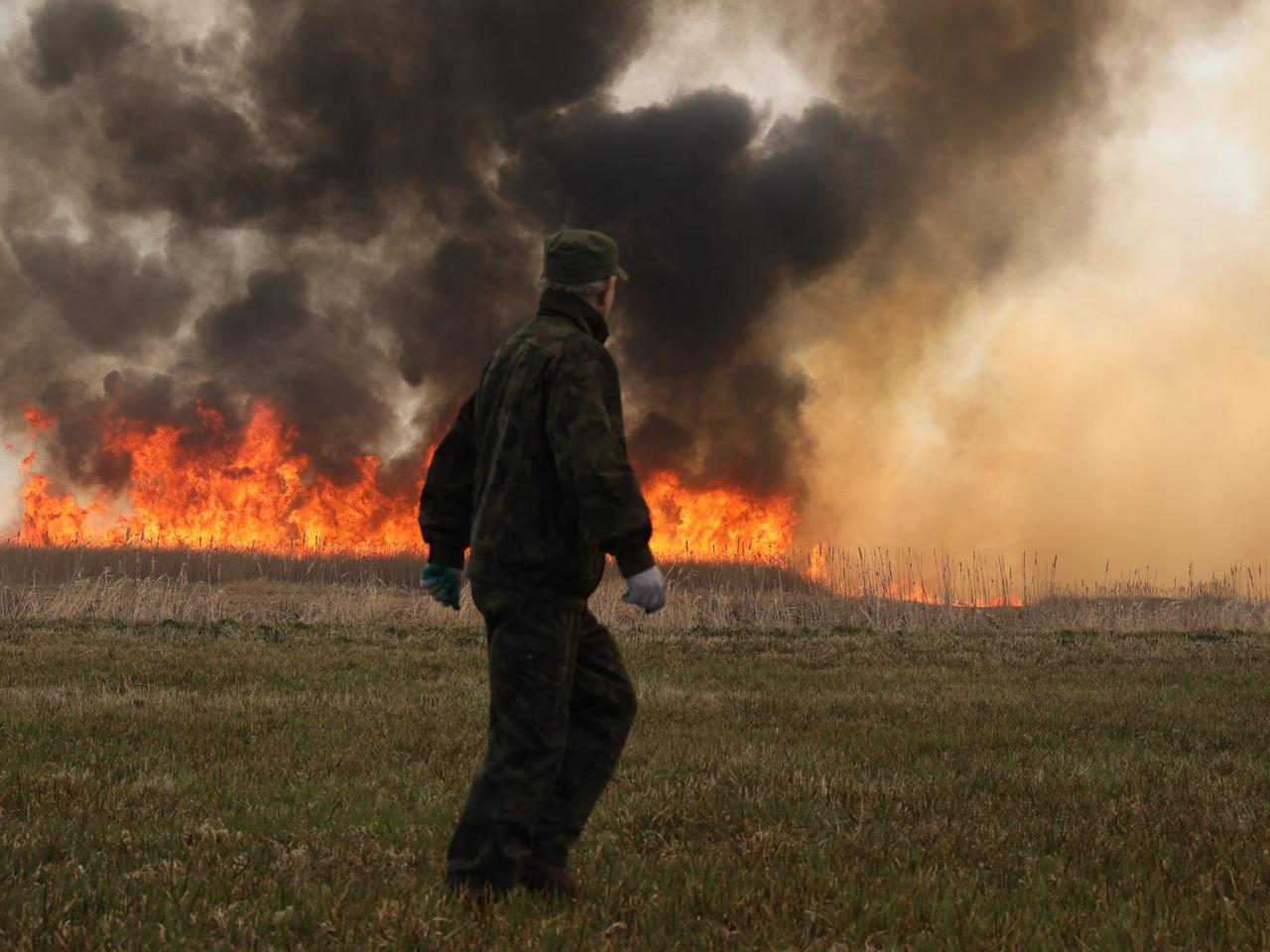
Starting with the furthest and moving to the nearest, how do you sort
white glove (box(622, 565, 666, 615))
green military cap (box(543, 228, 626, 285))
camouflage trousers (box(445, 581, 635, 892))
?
green military cap (box(543, 228, 626, 285)), camouflage trousers (box(445, 581, 635, 892)), white glove (box(622, 565, 666, 615))

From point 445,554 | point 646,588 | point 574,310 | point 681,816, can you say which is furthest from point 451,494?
point 681,816

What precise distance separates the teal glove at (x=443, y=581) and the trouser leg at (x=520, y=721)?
0.49 m

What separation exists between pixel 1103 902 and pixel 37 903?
4.32 meters

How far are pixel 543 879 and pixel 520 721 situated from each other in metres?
0.76

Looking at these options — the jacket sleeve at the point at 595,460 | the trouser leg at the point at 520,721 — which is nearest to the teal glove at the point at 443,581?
the trouser leg at the point at 520,721

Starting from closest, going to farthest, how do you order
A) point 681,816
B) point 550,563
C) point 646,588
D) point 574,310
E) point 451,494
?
point 646,588, point 550,563, point 574,310, point 451,494, point 681,816

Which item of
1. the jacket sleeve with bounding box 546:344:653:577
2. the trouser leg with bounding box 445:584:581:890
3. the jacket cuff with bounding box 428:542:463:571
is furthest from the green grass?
the jacket sleeve with bounding box 546:344:653:577

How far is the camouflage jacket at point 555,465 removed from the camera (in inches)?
159

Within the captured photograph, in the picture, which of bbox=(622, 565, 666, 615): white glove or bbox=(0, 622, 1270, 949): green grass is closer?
bbox=(622, 565, 666, 615): white glove

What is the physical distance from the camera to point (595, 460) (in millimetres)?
4070

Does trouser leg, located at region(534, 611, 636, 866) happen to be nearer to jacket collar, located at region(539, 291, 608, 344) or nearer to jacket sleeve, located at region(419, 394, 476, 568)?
jacket sleeve, located at region(419, 394, 476, 568)

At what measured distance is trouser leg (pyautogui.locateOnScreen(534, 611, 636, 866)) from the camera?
4.58 m

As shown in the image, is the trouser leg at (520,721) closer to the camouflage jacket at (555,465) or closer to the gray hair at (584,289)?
the camouflage jacket at (555,465)

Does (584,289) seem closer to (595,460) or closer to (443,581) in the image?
(595,460)
